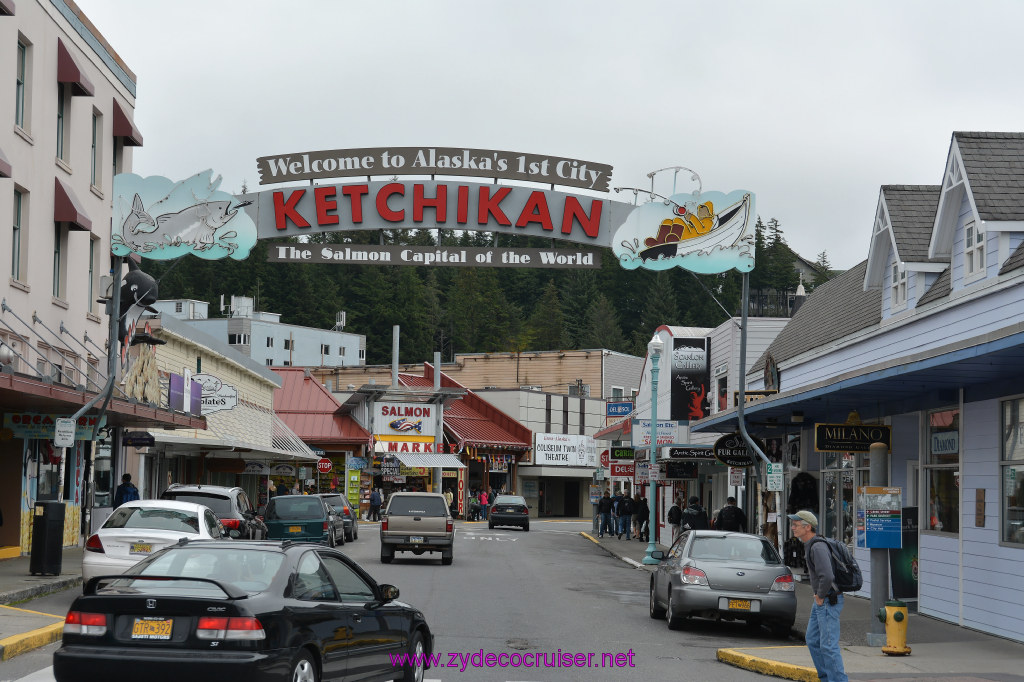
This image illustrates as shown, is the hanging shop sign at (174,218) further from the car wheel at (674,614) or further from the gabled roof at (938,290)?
the gabled roof at (938,290)

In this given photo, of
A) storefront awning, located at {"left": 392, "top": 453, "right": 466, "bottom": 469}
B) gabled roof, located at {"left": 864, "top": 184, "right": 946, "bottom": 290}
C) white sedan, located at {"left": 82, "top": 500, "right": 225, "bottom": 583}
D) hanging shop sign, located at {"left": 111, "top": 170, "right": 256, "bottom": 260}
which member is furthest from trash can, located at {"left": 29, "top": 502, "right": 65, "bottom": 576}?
storefront awning, located at {"left": 392, "top": 453, "right": 466, "bottom": 469}

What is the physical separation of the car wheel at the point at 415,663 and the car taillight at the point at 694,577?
5973mm

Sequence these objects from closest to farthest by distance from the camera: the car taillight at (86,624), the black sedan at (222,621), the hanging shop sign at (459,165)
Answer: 1. the black sedan at (222,621)
2. the car taillight at (86,624)
3. the hanging shop sign at (459,165)

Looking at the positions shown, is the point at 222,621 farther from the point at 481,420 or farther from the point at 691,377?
the point at 481,420

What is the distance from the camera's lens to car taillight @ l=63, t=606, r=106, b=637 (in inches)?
344

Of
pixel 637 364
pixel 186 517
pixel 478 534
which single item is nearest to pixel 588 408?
pixel 637 364

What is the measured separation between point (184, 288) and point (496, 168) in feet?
274

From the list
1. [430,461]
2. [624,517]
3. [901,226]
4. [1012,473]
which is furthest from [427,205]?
[430,461]

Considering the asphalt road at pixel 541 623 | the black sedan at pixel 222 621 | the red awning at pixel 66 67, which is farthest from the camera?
the red awning at pixel 66 67

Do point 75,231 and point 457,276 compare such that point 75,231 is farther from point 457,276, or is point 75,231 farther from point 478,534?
point 457,276

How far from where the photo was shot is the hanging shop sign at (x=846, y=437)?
17.5 meters

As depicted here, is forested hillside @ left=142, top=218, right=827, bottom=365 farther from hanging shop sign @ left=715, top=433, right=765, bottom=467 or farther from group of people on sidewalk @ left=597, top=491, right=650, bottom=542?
hanging shop sign @ left=715, top=433, right=765, bottom=467

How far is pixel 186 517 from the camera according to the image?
1827 centimetres

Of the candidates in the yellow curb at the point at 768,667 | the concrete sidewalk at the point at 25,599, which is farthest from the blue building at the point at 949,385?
the concrete sidewalk at the point at 25,599
